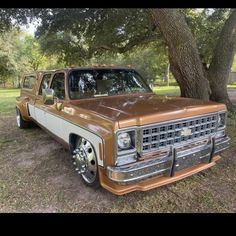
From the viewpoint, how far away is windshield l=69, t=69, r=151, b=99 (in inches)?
192

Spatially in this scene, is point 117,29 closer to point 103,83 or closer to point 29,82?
point 29,82

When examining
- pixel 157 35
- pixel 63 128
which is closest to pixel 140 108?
pixel 63 128

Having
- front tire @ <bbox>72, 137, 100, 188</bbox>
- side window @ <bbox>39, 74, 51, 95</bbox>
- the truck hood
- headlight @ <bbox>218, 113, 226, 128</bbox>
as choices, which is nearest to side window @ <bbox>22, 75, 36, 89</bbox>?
side window @ <bbox>39, 74, 51, 95</bbox>

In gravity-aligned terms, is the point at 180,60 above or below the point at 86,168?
above

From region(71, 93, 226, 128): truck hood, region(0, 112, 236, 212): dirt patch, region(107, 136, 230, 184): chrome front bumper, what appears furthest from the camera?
region(0, 112, 236, 212): dirt patch

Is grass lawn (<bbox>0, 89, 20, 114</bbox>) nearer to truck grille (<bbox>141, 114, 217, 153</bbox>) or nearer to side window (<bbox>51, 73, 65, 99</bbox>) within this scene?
side window (<bbox>51, 73, 65, 99</bbox>)

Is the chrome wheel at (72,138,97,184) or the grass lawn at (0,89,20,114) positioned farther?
the grass lawn at (0,89,20,114)

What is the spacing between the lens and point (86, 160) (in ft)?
13.4

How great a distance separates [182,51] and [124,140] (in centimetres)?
445

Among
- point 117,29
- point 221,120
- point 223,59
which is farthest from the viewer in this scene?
point 117,29

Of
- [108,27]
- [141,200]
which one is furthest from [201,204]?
[108,27]

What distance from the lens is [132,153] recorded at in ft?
11.3

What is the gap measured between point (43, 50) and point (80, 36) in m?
3.40
